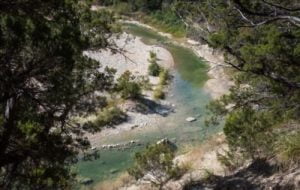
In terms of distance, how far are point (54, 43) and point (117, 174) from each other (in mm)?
17180

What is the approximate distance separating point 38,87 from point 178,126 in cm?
2323

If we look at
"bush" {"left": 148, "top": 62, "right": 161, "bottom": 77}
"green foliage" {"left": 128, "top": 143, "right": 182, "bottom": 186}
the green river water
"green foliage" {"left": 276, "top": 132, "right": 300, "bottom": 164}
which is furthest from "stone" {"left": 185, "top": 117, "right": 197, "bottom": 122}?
"green foliage" {"left": 276, "top": 132, "right": 300, "bottom": 164}

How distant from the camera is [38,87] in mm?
10547

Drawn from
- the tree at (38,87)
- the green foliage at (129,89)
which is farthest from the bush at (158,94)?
the tree at (38,87)

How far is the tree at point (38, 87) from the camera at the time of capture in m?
9.67

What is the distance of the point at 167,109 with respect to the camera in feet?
121

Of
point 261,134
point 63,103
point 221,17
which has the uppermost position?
point 221,17

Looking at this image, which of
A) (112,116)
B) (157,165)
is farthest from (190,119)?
(157,165)

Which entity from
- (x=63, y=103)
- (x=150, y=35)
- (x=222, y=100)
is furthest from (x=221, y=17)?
(x=150, y=35)

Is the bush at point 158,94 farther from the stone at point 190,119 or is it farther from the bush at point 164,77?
the stone at point 190,119

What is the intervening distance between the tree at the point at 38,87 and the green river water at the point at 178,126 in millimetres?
14683

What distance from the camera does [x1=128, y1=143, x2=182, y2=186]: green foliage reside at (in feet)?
62.0

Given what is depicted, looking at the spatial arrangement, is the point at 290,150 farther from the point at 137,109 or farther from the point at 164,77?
the point at 164,77

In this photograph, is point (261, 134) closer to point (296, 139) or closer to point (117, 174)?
point (296, 139)
